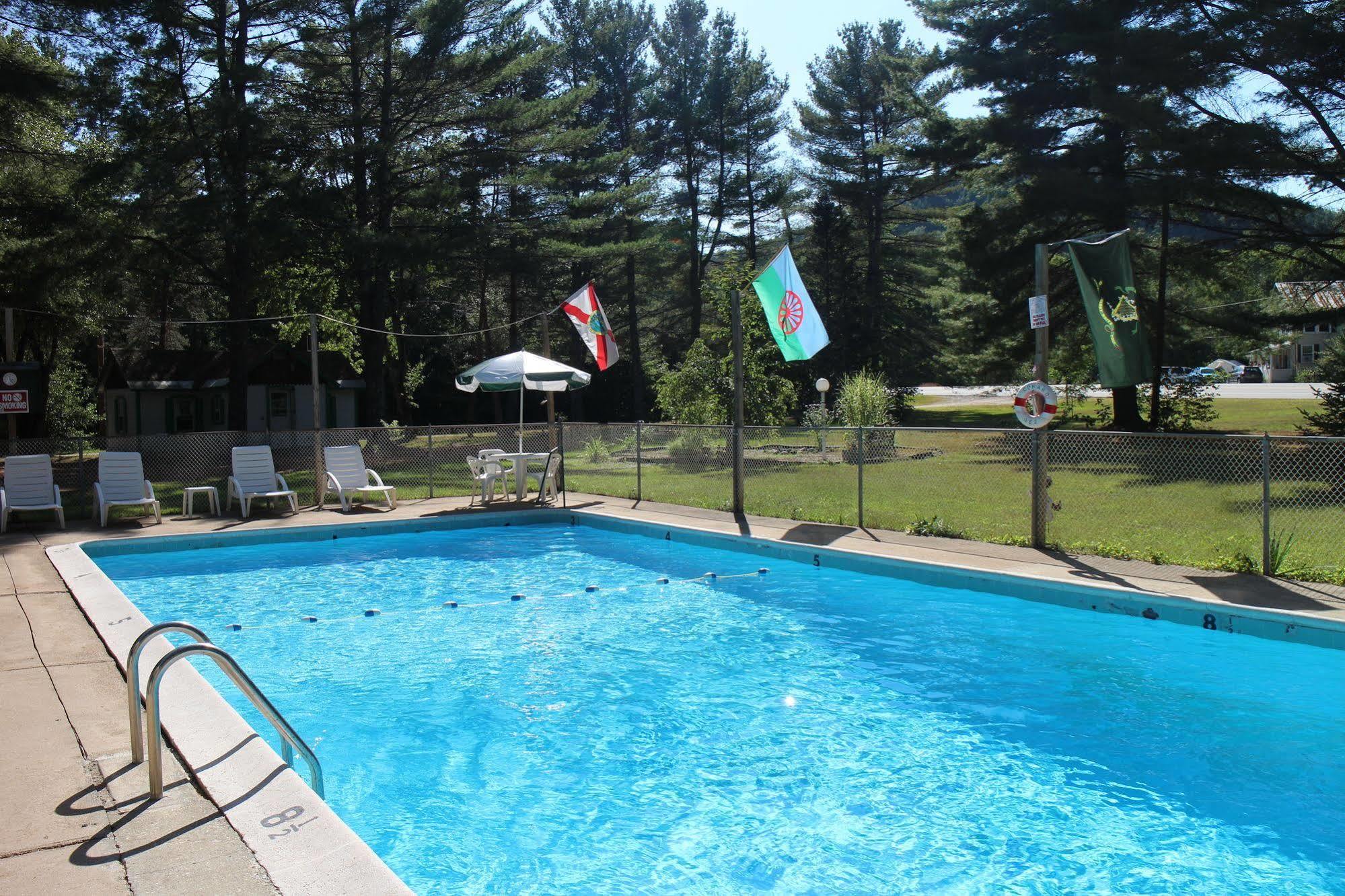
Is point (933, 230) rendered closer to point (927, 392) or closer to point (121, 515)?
point (927, 392)

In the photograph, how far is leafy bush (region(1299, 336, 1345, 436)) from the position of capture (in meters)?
20.3

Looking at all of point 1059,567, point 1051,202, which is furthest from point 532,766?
Answer: point 1051,202

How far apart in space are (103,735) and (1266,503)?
28.7ft

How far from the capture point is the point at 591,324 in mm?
15477

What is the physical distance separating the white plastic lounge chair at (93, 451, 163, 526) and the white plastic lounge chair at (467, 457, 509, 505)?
4710 mm

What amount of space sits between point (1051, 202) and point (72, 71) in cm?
2258

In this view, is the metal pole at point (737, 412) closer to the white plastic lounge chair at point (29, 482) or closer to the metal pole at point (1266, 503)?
the metal pole at point (1266, 503)

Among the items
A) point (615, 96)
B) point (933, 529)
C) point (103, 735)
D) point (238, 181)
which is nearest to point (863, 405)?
point (933, 529)

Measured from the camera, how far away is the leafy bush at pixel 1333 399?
2027 centimetres

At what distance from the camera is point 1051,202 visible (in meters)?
21.7

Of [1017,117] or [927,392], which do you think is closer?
[1017,117]

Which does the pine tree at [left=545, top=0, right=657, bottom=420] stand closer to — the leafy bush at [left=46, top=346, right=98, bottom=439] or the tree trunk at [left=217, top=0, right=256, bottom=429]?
the tree trunk at [left=217, top=0, right=256, bottom=429]

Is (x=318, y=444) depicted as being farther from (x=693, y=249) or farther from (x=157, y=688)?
(x=693, y=249)

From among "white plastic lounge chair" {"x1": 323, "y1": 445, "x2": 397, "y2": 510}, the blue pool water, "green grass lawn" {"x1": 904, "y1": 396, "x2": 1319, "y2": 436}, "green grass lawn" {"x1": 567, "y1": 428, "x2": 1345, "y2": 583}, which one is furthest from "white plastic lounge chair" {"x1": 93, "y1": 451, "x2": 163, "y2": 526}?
"green grass lawn" {"x1": 904, "y1": 396, "x2": 1319, "y2": 436}
